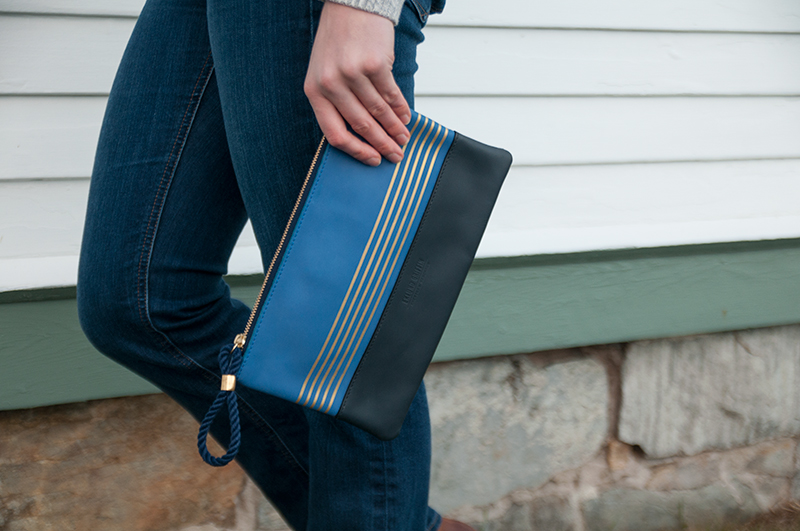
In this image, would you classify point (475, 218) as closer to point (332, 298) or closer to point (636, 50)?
point (332, 298)

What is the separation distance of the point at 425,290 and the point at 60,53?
0.98 m

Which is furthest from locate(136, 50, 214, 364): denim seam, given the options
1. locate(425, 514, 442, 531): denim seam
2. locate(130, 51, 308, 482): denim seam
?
locate(425, 514, 442, 531): denim seam

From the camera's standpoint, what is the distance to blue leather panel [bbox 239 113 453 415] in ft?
1.94

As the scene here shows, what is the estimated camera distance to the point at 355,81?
1.76 ft

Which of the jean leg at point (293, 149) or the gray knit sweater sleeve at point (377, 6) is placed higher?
the gray knit sweater sleeve at point (377, 6)

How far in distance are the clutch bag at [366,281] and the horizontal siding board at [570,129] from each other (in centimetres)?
73

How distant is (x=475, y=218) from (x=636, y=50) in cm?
104

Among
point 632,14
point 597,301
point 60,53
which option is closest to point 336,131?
point 60,53

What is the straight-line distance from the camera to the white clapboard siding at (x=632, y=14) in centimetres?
132

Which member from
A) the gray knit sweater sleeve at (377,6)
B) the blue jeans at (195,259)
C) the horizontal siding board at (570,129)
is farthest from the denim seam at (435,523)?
the horizontal siding board at (570,129)

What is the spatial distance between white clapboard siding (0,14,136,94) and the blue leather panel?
0.83 m

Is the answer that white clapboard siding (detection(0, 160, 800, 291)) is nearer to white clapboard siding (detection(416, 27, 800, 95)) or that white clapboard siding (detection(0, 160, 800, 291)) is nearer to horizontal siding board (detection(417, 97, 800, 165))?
horizontal siding board (detection(417, 97, 800, 165))

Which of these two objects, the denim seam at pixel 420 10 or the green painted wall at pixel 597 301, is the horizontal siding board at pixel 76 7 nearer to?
the green painted wall at pixel 597 301

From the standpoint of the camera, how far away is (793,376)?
159 centimetres
